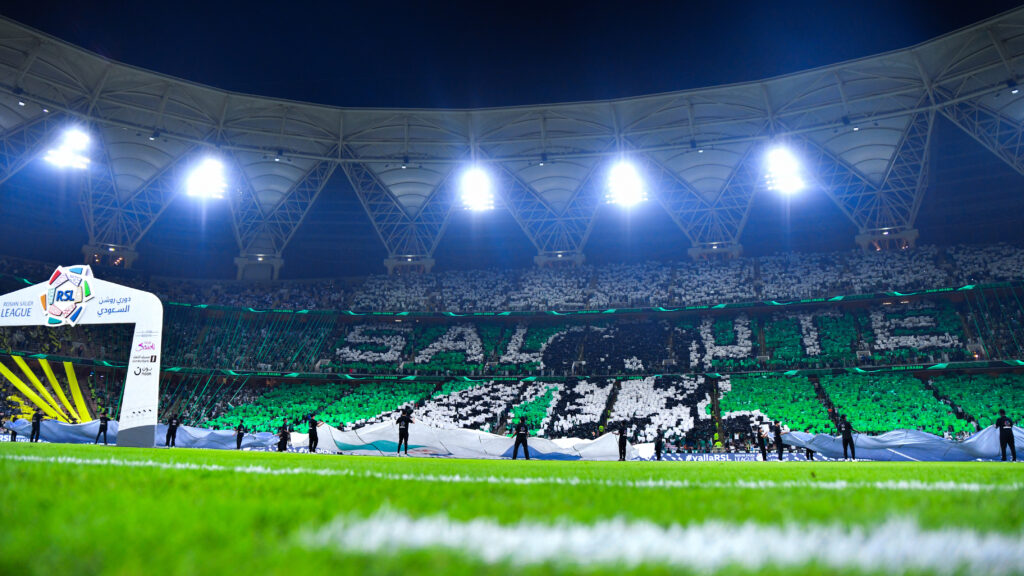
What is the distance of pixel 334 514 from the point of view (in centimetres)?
349

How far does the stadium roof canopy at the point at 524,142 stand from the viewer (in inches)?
1442

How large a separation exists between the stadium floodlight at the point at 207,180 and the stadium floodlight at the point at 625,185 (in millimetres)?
32268

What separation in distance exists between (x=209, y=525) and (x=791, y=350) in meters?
43.8

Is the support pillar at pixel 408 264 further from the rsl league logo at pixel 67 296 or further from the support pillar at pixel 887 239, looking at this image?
the support pillar at pixel 887 239

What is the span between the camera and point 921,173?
42.2 metres

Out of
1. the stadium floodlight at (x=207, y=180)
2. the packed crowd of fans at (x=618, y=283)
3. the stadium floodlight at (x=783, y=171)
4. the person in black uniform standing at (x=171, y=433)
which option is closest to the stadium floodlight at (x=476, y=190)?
the packed crowd of fans at (x=618, y=283)

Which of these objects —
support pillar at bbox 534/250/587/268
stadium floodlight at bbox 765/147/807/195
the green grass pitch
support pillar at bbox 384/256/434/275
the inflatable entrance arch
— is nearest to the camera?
the green grass pitch

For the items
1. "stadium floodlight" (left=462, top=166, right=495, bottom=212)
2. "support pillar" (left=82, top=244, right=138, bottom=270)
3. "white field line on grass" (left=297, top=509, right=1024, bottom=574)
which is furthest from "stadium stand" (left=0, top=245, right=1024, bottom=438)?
"white field line on grass" (left=297, top=509, right=1024, bottom=574)

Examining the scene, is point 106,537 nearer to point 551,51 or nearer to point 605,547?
point 605,547

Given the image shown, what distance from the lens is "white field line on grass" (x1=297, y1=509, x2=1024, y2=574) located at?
2.43 m

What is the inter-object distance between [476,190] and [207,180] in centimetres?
2241

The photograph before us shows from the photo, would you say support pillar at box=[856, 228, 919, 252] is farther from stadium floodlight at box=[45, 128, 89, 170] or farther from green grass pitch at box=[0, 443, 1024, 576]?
stadium floodlight at box=[45, 128, 89, 170]

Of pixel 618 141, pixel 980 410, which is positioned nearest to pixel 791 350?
pixel 980 410

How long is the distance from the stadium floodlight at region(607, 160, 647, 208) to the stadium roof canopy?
971 mm
